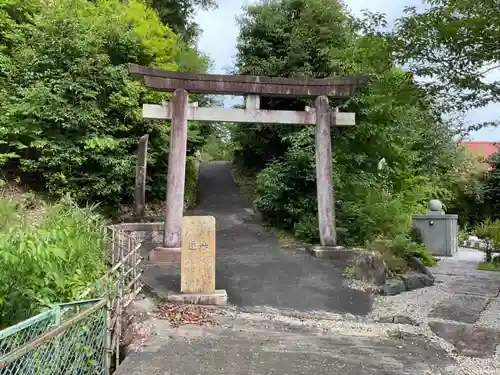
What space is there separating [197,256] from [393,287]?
415cm

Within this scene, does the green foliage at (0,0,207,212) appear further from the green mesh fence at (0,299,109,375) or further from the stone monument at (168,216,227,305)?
the green mesh fence at (0,299,109,375)

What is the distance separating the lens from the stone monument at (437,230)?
14.6m

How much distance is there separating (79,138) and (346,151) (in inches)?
308

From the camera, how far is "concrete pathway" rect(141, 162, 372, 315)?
684 cm

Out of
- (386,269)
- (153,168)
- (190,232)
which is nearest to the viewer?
(190,232)

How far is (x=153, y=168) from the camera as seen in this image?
581 inches

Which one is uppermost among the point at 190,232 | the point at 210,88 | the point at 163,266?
the point at 210,88

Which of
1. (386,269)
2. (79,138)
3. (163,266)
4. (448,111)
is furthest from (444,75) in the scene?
(79,138)

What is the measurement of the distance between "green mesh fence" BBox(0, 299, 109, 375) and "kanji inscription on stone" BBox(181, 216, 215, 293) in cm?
241

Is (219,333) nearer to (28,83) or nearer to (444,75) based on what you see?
(444,75)

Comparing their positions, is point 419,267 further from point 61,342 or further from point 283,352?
point 61,342

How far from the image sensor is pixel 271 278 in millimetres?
7914

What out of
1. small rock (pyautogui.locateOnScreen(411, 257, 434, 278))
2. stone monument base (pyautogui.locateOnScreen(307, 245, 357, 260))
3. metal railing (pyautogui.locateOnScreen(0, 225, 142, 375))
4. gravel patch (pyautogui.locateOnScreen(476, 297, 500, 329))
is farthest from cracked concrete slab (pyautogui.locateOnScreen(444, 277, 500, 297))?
metal railing (pyautogui.locateOnScreen(0, 225, 142, 375))

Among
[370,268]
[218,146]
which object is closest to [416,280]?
[370,268]
